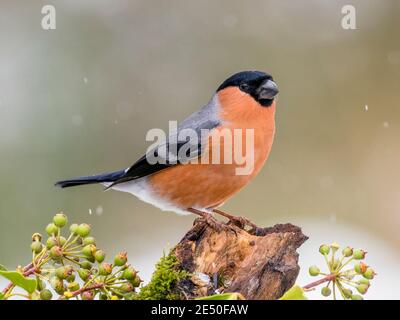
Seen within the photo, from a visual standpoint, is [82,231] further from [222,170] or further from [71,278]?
[222,170]

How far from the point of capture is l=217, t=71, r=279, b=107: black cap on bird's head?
3031 millimetres

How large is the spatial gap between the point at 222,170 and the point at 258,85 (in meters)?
0.49

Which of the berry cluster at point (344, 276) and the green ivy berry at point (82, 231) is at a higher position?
the green ivy berry at point (82, 231)

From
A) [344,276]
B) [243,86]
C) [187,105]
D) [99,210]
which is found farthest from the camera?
[187,105]

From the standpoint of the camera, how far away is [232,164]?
2.87 m

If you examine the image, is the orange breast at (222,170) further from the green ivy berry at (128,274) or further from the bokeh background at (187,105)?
the bokeh background at (187,105)

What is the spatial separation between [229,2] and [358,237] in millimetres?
2936

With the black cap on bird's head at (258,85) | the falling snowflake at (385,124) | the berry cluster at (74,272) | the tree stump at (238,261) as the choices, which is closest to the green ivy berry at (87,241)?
the berry cluster at (74,272)

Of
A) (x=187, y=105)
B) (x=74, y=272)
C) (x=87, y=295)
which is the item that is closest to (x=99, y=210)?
(x=187, y=105)

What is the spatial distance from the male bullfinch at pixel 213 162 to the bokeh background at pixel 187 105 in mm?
1728

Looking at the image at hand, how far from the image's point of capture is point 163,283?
1.86m

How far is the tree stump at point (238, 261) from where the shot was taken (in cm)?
188

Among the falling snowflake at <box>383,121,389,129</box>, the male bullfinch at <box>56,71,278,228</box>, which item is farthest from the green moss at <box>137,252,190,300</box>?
the falling snowflake at <box>383,121,389,129</box>
